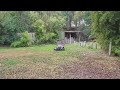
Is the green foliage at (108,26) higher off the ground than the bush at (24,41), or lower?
higher

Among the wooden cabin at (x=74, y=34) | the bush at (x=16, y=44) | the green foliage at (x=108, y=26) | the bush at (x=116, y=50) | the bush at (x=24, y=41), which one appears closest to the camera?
Answer: the green foliage at (x=108, y=26)

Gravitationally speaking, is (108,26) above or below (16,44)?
above

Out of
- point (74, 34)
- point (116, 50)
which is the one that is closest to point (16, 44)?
point (116, 50)

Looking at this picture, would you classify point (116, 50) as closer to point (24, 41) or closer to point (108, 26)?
point (108, 26)

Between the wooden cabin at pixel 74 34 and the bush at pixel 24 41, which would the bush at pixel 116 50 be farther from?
the wooden cabin at pixel 74 34

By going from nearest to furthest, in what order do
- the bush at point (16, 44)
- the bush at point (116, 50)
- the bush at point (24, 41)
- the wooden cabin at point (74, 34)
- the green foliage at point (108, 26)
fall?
the green foliage at point (108, 26)
the bush at point (116, 50)
the bush at point (16, 44)
the bush at point (24, 41)
the wooden cabin at point (74, 34)

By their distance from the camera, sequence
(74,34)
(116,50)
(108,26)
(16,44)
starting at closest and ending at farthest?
(116,50)
(108,26)
(16,44)
(74,34)

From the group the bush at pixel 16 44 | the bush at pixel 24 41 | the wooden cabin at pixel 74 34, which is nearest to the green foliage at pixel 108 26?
the bush at pixel 24 41

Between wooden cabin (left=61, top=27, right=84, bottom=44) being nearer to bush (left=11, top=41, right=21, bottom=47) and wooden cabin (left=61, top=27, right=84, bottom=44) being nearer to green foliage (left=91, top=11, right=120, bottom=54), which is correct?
bush (left=11, top=41, right=21, bottom=47)

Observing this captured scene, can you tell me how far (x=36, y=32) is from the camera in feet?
77.4

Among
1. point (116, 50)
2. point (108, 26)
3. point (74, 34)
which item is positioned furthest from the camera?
point (74, 34)

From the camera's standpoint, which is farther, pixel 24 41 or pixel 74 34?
pixel 74 34

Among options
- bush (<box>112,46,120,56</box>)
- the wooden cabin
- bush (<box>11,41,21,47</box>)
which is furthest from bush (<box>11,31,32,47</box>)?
bush (<box>112,46,120,56</box>)

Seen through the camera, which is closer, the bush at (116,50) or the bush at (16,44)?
the bush at (116,50)
